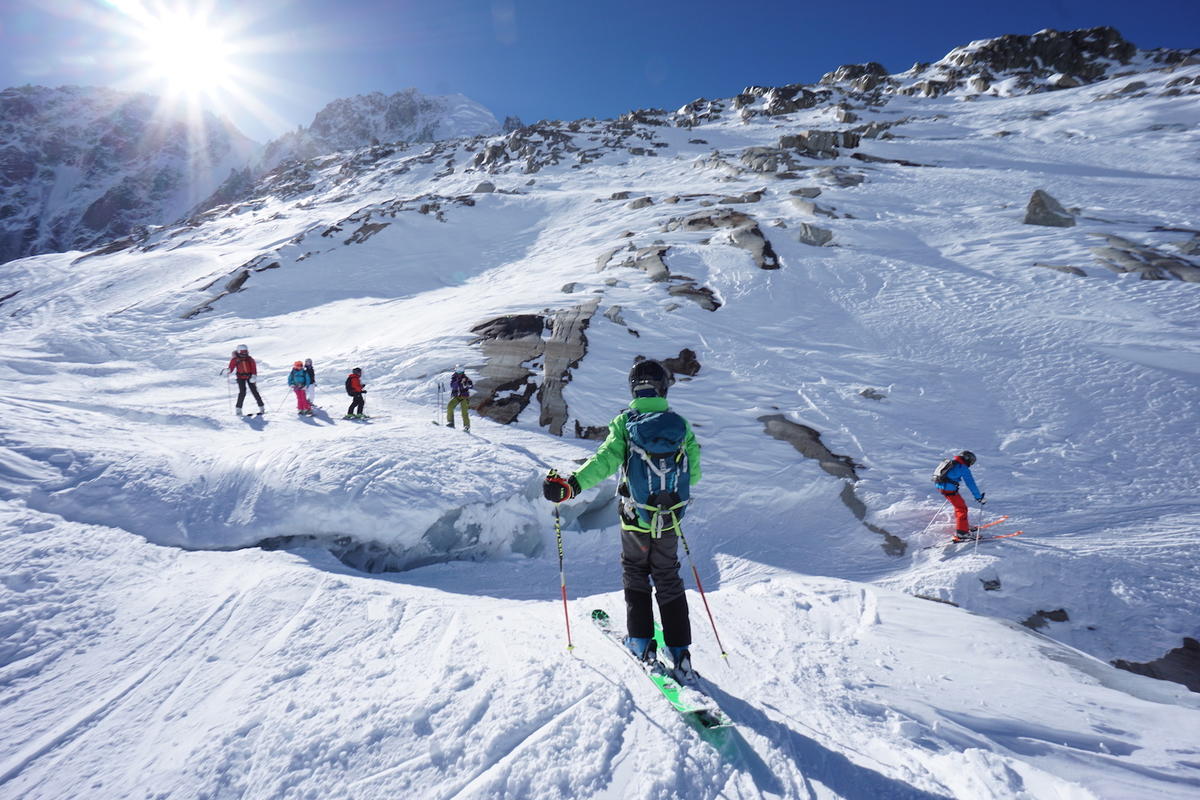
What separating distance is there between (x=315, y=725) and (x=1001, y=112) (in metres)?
62.8

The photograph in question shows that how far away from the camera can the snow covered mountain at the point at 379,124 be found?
481 feet

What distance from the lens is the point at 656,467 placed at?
12.1 feet

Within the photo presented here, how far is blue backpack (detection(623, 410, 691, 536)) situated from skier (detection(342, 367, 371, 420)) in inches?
385

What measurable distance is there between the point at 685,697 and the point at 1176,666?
6.23m

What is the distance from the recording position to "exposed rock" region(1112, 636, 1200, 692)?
17.9ft

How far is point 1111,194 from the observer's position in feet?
72.5

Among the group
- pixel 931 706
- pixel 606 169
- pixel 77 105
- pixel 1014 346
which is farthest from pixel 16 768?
pixel 77 105

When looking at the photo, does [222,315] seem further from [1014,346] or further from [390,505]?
[1014,346]

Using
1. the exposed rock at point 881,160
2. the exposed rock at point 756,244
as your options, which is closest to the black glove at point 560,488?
the exposed rock at point 756,244

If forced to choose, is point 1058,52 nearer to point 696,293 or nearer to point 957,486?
point 696,293

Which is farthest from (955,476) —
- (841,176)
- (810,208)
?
(841,176)

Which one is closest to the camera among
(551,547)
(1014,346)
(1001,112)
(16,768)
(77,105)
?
(16,768)

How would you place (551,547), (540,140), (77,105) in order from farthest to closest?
1. (77,105)
2. (540,140)
3. (551,547)

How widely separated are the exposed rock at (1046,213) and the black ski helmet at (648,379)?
23.3 meters
